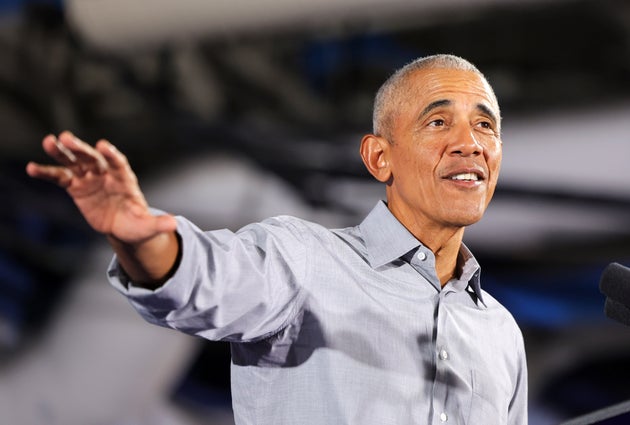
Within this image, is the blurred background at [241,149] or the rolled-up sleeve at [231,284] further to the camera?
the blurred background at [241,149]

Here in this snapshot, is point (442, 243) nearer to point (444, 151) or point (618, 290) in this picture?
point (444, 151)

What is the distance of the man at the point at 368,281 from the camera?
0.79 metres

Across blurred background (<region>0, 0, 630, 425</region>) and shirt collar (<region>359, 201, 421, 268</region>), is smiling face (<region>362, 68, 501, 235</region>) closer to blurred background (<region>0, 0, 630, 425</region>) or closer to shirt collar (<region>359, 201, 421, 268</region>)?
shirt collar (<region>359, 201, 421, 268</region>)

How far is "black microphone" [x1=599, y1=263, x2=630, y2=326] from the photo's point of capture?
723 mm

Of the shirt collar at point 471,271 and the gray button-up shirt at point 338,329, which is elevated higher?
the shirt collar at point 471,271

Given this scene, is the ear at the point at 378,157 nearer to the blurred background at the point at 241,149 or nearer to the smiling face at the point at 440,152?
the smiling face at the point at 440,152

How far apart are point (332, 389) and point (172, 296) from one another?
260mm

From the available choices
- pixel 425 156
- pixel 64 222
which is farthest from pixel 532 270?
pixel 425 156

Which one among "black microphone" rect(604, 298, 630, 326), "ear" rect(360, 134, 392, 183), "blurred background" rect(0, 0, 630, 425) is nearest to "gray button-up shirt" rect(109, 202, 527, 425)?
"ear" rect(360, 134, 392, 183)

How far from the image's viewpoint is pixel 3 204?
4.09m

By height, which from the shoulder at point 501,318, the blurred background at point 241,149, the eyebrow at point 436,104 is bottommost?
the shoulder at point 501,318

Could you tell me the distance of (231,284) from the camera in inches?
34.0

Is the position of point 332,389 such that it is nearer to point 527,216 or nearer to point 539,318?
point 527,216

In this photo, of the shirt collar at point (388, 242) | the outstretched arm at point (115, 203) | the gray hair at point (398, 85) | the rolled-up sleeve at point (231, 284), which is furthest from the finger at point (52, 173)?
the gray hair at point (398, 85)
